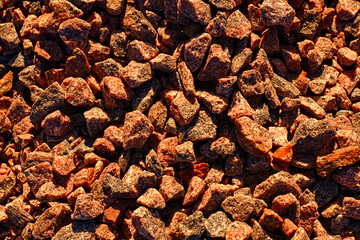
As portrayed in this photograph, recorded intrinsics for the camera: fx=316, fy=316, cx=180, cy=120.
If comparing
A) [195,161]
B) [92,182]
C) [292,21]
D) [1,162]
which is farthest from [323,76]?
[1,162]

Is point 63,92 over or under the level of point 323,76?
under

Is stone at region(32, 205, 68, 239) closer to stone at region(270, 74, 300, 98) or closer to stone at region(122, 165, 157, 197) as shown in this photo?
stone at region(122, 165, 157, 197)

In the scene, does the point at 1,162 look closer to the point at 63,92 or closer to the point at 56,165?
the point at 56,165

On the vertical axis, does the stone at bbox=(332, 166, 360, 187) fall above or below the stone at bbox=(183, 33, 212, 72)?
below

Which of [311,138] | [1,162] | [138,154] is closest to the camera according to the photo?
[311,138]

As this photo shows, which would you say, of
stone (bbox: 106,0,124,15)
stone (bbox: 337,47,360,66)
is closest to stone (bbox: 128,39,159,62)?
stone (bbox: 106,0,124,15)

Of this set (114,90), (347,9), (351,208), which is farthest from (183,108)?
(347,9)
